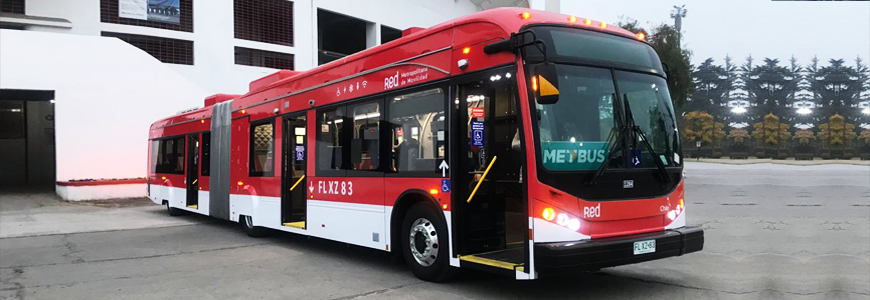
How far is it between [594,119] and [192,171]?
11.4 m

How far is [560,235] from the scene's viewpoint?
556cm

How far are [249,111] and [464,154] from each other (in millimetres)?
6488

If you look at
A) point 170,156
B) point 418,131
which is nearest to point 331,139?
point 418,131

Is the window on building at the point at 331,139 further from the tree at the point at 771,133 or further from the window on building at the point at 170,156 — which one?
the tree at the point at 771,133

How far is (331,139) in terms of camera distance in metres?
8.78

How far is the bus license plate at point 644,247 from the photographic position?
228 inches

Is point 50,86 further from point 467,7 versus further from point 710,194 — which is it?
point 467,7

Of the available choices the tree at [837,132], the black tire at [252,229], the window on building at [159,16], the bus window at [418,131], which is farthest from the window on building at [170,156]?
the tree at [837,132]

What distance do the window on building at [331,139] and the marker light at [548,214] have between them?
12.4 ft

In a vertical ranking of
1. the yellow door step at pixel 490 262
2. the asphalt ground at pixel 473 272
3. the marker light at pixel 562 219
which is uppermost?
the marker light at pixel 562 219

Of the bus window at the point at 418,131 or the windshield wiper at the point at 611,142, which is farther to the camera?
the bus window at the point at 418,131

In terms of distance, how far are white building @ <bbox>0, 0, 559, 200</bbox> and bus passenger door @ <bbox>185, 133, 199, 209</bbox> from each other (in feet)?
25.3

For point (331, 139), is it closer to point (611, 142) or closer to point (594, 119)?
point (594, 119)

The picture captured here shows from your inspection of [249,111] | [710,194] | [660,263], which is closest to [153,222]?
[249,111]
